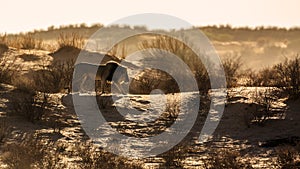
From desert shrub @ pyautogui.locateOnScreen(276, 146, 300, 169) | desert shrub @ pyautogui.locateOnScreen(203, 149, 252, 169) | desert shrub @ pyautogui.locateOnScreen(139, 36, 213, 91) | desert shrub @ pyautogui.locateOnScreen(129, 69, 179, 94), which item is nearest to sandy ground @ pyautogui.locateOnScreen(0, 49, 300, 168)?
desert shrub @ pyautogui.locateOnScreen(203, 149, 252, 169)

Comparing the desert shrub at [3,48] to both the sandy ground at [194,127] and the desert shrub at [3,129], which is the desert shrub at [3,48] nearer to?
the sandy ground at [194,127]

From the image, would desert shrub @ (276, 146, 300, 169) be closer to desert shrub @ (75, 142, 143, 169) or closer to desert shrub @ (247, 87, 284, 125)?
desert shrub @ (75, 142, 143, 169)

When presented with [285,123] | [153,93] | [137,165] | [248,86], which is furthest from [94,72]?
[137,165]

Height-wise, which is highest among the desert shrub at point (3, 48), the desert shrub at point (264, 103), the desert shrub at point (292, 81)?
the desert shrub at point (3, 48)

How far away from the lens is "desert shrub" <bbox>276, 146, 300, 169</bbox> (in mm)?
9055

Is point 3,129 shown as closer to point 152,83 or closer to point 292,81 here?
point 152,83

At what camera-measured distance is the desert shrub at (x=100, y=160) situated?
902cm

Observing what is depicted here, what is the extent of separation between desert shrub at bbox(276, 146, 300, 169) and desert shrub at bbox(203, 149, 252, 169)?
0.45m

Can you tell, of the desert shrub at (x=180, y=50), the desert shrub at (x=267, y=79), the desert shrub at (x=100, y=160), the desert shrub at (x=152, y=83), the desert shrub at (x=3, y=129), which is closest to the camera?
the desert shrub at (x=100, y=160)

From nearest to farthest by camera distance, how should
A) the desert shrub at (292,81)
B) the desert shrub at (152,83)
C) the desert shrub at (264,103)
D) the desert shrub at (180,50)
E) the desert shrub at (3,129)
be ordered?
the desert shrub at (3,129)
the desert shrub at (264,103)
the desert shrub at (292,81)
the desert shrub at (152,83)
the desert shrub at (180,50)

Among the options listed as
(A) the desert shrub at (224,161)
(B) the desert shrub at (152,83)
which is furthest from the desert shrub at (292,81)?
(A) the desert shrub at (224,161)

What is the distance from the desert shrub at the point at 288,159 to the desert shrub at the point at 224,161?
453 millimetres

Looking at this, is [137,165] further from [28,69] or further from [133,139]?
[28,69]

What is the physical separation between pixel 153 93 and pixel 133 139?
342 cm
